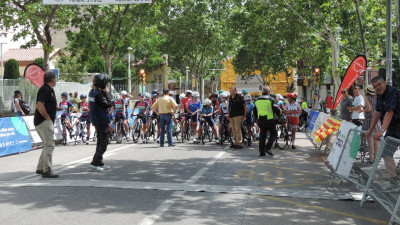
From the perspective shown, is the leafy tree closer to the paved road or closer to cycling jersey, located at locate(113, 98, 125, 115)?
cycling jersey, located at locate(113, 98, 125, 115)

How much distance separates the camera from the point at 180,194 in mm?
7637

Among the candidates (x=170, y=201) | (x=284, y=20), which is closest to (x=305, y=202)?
(x=170, y=201)

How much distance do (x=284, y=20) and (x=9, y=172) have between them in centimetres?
1979

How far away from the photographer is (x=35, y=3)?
19984mm

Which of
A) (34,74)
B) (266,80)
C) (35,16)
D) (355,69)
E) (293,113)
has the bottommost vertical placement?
(293,113)

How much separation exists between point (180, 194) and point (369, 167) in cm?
280

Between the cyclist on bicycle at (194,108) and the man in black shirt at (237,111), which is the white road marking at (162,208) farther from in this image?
the cyclist on bicycle at (194,108)

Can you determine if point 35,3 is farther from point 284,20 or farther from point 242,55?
point 242,55

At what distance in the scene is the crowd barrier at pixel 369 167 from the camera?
20.8 ft

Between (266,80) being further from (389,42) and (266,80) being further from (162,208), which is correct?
(162,208)

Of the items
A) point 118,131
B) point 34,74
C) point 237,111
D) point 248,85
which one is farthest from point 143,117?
point 248,85

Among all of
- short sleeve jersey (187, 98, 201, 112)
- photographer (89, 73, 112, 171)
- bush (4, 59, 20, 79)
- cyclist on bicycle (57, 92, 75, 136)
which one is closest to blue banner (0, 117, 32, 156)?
cyclist on bicycle (57, 92, 75, 136)

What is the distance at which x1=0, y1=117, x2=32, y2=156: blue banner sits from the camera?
14.0m

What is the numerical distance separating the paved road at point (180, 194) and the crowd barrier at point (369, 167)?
0.26 meters
